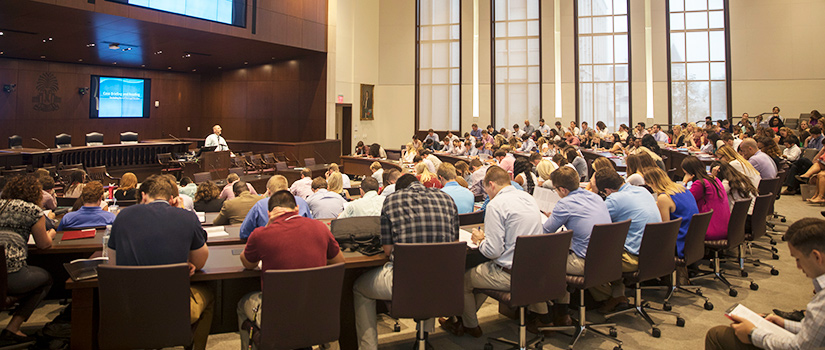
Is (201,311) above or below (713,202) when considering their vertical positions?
below

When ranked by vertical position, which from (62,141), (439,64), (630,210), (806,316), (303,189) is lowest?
(806,316)

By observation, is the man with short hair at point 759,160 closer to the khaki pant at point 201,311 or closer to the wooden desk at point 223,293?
the wooden desk at point 223,293

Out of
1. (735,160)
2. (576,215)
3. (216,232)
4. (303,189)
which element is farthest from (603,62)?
(216,232)

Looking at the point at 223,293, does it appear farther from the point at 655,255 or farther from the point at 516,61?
the point at 516,61

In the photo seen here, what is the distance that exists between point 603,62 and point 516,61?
9.45 feet

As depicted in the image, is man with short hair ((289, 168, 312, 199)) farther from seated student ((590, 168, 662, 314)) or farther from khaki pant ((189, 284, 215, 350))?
seated student ((590, 168, 662, 314))

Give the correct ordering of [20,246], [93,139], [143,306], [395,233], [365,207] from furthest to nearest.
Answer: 1. [93,139]
2. [365,207]
3. [20,246]
4. [395,233]
5. [143,306]

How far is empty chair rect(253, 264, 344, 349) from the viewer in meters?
2.76

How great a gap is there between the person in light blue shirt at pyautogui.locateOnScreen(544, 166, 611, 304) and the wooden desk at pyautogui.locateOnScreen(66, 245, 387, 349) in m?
1.31

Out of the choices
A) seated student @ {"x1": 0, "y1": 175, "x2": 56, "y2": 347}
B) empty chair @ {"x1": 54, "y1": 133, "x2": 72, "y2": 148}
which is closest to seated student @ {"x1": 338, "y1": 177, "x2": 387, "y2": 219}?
seated student @ {"x1": 0, "y1": 175, "x2": 56, "y2": 347}

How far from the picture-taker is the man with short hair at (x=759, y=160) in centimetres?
713

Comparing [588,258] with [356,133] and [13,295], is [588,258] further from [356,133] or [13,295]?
[356,133]

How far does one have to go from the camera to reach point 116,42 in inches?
507

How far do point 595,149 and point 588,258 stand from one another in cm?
941
